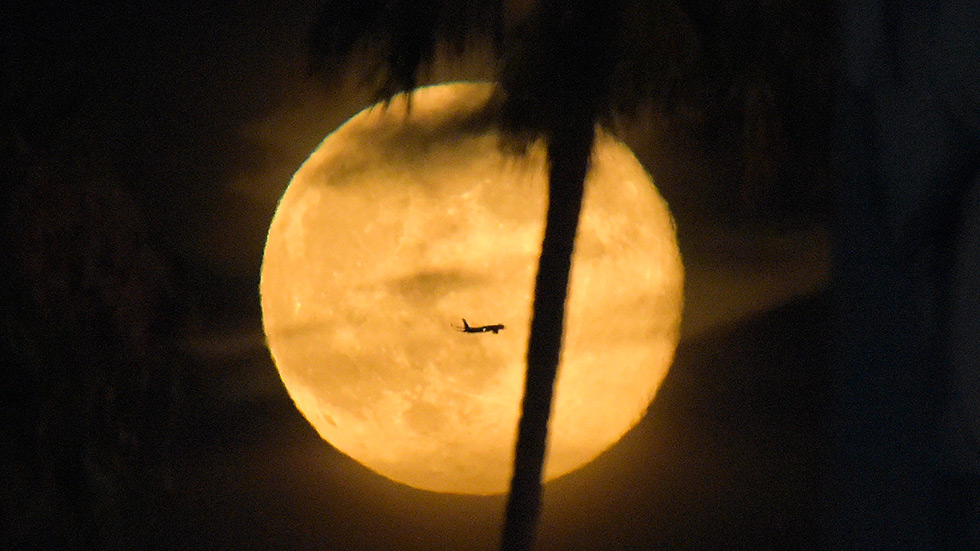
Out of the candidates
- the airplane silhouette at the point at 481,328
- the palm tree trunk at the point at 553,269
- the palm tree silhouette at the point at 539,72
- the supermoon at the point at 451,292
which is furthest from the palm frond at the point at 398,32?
the airplane silhouette at the point at 481,328

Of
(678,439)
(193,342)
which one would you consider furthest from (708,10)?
(193,342)

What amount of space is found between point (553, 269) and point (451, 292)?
0.55 meters

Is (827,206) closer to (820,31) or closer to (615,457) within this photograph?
(820,31)

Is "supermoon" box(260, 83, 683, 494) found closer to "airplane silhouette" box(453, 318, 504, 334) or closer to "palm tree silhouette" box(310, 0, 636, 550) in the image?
"airplane silhouette" box(453, 318, 504, 334)

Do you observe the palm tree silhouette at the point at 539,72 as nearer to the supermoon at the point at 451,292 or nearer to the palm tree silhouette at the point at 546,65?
the palm tree silhouette at the point at 546,65

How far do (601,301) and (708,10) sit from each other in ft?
5.04

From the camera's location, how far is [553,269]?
13.4 ft

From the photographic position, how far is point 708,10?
13.9ft

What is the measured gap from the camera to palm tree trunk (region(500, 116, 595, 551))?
407 cm

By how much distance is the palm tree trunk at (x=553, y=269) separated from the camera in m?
4.07

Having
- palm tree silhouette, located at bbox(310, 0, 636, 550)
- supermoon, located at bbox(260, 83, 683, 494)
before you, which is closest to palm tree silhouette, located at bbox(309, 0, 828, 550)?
palm tree silhouette, located at bbox(310, 0, 636, 550)

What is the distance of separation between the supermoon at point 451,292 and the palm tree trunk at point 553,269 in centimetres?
17

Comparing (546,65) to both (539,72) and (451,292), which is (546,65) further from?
(451,292)

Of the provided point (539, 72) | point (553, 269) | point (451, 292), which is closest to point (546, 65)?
point (539, 72)
